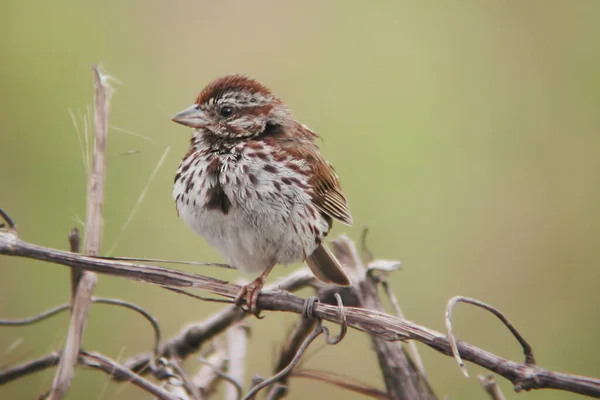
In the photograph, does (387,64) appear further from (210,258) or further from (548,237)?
(210,258)

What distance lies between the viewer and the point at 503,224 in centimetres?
409

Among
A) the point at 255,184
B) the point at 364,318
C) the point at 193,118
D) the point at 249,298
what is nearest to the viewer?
the point at 364,318

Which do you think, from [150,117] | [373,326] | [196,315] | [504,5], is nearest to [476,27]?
[504,5]

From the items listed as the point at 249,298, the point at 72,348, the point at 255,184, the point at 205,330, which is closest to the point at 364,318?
the point at 249,298

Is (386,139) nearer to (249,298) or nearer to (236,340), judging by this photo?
(236,340)

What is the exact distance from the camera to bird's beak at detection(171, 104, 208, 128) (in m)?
2.56

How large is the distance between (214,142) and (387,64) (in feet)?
6.40

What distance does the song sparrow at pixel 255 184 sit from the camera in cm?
245

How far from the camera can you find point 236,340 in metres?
2.21

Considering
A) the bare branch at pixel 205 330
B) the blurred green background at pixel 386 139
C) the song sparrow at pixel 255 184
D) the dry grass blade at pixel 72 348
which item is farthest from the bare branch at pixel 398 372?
the blurred green background at pixel 386 139

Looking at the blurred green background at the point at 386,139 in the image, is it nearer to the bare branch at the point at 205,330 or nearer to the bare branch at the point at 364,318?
the bare branch at the point at 205,330

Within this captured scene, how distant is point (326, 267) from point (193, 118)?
0.61 meters

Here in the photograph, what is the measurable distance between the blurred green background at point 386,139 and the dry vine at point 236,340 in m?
1.01

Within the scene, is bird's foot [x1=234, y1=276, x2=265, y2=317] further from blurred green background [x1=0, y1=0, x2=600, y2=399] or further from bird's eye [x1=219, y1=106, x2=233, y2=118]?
blurred green background [x1=0, y1=0, x2=600, y2=399]
